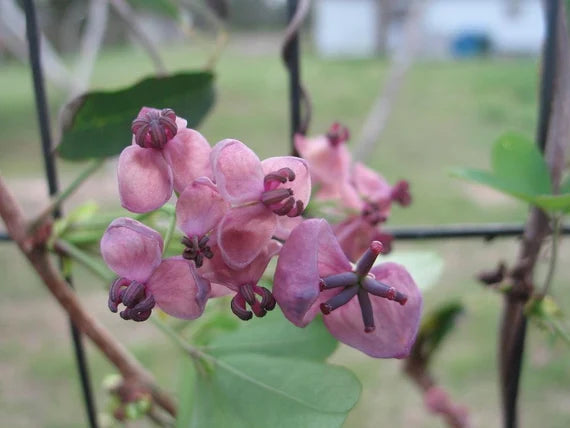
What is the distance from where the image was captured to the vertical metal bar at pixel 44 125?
398mm

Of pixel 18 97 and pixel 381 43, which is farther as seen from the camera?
pixel 381 43

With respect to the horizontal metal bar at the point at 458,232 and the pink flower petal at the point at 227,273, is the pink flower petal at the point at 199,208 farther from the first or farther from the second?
the horizontal metal bar at the point at 458,232

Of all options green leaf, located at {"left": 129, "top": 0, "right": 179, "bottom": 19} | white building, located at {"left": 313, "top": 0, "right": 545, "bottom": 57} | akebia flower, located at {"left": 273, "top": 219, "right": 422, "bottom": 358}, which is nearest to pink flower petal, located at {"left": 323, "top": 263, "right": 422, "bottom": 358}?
akebia flower, located at {"left": 273, "top": 219, "right": 422, "bottom": 358}

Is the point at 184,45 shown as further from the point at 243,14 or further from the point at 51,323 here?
the point at 51,323

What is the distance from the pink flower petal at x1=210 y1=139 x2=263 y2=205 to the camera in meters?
0.23

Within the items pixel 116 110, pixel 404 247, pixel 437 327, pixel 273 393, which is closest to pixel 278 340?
pixel 273 393

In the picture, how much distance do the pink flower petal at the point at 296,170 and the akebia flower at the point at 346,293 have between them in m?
0.02

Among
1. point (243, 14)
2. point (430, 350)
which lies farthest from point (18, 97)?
point (430, 350)

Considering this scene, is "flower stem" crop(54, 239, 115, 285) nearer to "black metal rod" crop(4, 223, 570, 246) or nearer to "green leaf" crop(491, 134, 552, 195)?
"black metal rod" crop(4, 223, 570, 246)

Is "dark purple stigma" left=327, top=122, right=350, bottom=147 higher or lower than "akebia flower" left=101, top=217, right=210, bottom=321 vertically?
lower

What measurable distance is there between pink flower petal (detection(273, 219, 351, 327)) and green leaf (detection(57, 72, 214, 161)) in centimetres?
15

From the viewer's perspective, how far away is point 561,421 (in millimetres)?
1688

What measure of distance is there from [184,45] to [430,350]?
12.8 metres

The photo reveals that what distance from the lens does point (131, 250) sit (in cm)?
23
